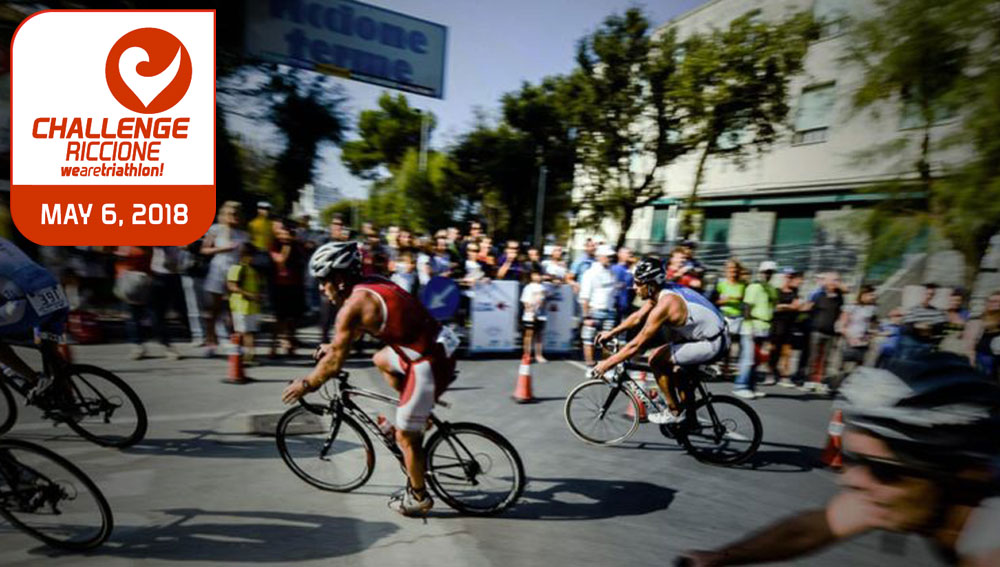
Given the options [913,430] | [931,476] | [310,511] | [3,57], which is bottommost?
[310,511]

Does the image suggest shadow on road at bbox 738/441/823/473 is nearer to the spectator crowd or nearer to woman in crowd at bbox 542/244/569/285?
the spectator crowd

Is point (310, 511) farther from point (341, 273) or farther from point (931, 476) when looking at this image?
point (931, 476)

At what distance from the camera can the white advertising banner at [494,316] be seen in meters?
8.91

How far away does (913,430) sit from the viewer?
1.39 m

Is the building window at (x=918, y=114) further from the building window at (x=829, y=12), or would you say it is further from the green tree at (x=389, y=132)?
the green tree at (x=389, y=132)

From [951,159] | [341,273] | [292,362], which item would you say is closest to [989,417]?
[341,273]

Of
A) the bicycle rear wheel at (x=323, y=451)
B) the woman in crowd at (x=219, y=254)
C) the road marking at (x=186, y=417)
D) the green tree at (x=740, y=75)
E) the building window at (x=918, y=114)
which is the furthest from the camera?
the green tree at (x=740, y=75)

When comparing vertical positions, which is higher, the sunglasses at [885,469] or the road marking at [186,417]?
the sunglasses at [885,469]

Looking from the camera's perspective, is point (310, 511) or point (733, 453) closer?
point (310, 511)

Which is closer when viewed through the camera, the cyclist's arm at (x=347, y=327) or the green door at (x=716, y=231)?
the cyclist's arm at (x=347, y=327)

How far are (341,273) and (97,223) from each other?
20.9 ft

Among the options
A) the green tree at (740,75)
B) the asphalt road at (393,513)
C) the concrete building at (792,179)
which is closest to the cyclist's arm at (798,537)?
the asphalt road at (393,513)

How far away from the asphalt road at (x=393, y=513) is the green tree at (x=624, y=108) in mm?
13739

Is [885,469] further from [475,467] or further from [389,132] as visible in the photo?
[389,132]
